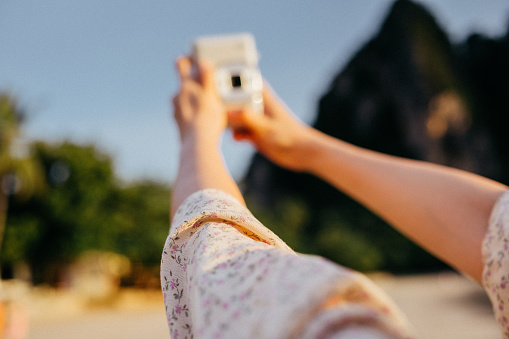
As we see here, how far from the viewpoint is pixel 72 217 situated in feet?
47.9

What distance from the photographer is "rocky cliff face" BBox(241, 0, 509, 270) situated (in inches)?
747

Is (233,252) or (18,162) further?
(18,162)

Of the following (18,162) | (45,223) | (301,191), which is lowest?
(301,191)

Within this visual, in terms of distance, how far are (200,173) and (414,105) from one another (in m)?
20.3

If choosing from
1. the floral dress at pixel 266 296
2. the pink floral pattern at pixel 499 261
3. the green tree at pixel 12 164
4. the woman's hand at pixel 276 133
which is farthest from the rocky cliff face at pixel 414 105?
the floral dress at pixel 266 296

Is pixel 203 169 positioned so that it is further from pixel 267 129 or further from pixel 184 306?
pixel 267 129

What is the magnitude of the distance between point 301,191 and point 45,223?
12348 mm

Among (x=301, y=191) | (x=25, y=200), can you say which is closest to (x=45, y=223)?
(x=25, y=200)

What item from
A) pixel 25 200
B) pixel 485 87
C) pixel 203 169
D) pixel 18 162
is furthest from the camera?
pixel 485 87

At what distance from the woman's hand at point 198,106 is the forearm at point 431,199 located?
25 cm

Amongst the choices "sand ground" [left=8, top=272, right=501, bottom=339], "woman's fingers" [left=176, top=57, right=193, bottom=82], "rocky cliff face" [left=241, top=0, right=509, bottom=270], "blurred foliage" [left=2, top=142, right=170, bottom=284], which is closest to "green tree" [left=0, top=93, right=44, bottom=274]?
"blurred foliage" [left=2, top=142, right=170, bottom=284]

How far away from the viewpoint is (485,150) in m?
19.4

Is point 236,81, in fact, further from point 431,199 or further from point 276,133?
point 431,199

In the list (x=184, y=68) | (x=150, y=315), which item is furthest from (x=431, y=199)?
(x=150, y=315)
